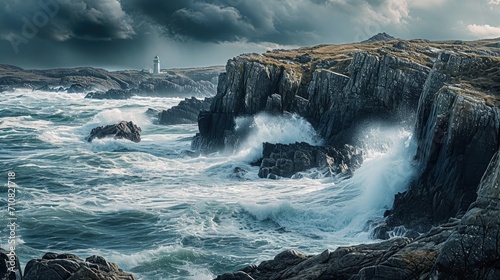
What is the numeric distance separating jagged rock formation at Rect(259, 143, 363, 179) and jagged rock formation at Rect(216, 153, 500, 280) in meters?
28.8

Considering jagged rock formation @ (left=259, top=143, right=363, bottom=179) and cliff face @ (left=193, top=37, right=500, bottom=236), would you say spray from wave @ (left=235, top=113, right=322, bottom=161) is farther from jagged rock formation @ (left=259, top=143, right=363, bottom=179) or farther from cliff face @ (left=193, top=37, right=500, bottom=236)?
jagged rock formation @ (left=259, top=143, right=363, bottom=179)

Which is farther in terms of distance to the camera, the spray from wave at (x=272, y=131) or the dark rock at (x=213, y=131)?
the dark rock at (x=213, y=131)

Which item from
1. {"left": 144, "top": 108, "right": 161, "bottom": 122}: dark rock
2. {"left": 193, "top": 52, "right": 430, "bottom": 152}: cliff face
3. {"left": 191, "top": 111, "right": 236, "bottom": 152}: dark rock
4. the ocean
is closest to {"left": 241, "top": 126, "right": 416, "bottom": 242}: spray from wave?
the ocean

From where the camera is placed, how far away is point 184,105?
102 meters

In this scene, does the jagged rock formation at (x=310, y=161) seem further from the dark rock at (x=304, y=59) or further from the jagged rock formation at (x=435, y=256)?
the dark rock at (x=304, y=59)

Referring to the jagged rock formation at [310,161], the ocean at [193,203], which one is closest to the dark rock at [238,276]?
the ocean at [193,203]

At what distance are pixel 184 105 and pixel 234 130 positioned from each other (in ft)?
132

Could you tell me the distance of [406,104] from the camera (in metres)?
52.7

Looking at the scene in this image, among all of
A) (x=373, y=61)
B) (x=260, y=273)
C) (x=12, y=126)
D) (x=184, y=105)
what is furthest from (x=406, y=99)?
(x=12, y=126)

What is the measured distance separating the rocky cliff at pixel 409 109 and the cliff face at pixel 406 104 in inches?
2.5

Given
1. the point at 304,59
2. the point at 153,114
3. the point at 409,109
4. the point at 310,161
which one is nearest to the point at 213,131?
the point at 310,161

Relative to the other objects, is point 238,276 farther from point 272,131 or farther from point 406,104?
point 272,131

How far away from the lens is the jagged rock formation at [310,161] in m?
48.3

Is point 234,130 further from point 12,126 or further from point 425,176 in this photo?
point 12,126
